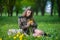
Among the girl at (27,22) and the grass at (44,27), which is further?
the girl at (27,22)

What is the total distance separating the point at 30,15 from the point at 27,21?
0.28 metres

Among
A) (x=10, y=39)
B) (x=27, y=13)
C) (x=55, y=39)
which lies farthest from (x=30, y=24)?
(x=55, y=39)

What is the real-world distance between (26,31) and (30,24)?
614mm

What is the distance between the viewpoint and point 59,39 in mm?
6105

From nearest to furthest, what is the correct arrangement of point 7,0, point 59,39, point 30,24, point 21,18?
1. point 59,39
2. point 30,24
3. point 21,18
4. point 7,0

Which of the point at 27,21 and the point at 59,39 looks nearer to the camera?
the point at 59,39

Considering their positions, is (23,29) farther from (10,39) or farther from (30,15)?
(10,39)

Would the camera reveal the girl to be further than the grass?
Yes

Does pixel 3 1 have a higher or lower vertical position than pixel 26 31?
higher

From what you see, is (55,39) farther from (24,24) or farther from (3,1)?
(3,1)

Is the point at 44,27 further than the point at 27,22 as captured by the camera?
Yes

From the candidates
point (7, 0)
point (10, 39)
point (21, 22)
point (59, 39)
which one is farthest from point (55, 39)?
point (7, 0)

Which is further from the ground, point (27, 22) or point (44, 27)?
point (27, 22)

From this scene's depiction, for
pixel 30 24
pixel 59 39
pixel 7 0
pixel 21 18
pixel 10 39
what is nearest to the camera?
pixel 59 39
